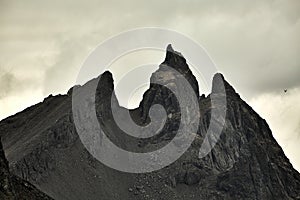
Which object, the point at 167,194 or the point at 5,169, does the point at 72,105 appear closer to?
the point at 167,194

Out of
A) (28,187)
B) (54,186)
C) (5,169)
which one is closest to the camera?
(5,169)

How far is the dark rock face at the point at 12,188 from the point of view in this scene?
214ft

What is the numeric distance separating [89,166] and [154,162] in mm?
33741

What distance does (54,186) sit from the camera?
155 meters

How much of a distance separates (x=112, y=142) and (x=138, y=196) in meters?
29.5

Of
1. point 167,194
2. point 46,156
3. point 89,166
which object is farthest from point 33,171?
point 167,194

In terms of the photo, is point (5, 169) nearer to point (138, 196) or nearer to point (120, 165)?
point (138, 196)

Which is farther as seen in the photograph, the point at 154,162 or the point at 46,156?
the point at 154,162

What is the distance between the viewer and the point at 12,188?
2653 inches

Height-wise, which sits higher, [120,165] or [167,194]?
[120,165]

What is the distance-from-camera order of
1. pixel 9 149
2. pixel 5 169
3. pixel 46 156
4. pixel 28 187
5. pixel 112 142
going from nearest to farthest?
pixel 5 169 < pixel 28 187 < pixel 46 156 < pixel 9 149 < pixel 112 142

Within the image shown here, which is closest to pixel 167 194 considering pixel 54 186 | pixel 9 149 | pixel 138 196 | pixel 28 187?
pixel 138 196

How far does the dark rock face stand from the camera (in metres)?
65.1

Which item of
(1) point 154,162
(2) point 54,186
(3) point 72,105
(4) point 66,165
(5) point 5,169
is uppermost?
(3) point 72,105
